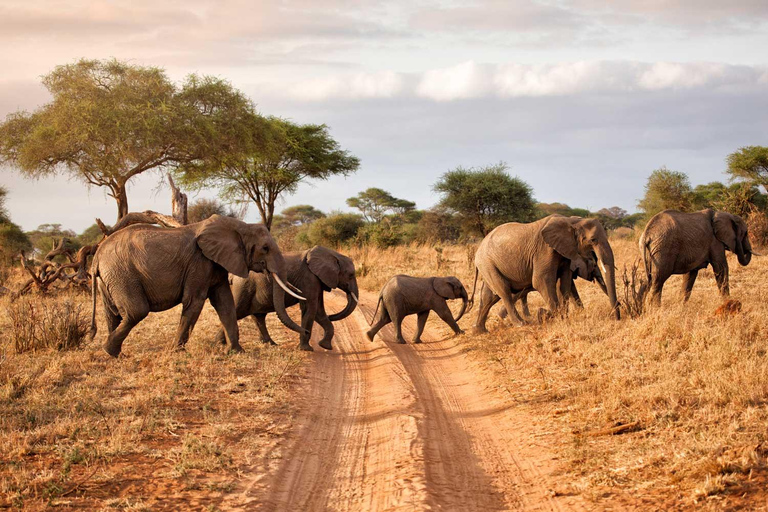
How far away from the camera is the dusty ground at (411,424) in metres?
5.23

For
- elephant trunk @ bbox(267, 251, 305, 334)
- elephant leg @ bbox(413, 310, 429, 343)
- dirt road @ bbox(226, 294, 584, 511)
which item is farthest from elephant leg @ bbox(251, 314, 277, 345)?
elephant leg @ bbox(413, 310, 429, 343)

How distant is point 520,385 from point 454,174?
2787 centimetres

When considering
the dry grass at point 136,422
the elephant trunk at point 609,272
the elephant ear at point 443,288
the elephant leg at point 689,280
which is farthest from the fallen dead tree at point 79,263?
the elephant leg at point 689,280

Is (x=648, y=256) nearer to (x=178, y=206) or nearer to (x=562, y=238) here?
(x=562, y=238)

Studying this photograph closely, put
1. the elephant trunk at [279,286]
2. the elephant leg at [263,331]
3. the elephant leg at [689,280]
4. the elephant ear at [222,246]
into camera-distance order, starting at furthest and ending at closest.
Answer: the elephant leg at [689,280] < the elephant leg at [263,331] < the elephant trunk at [279,286] < the elephant ear at [222,246]

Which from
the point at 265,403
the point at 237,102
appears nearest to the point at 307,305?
the point at 265,403

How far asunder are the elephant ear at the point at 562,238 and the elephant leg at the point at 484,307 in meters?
1.63

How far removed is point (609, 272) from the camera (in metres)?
11.5

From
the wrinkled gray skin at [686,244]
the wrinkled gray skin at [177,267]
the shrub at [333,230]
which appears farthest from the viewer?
the shrub at [333,230]

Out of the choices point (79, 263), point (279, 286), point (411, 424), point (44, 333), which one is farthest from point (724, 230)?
point (79, 263)

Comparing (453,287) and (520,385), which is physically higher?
(453,287)

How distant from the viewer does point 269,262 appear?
35.1 feet

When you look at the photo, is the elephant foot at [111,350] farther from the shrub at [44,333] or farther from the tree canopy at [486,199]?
the tree canopy at [486,199]

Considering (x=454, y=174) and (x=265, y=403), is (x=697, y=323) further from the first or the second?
(x=454, y=174)
